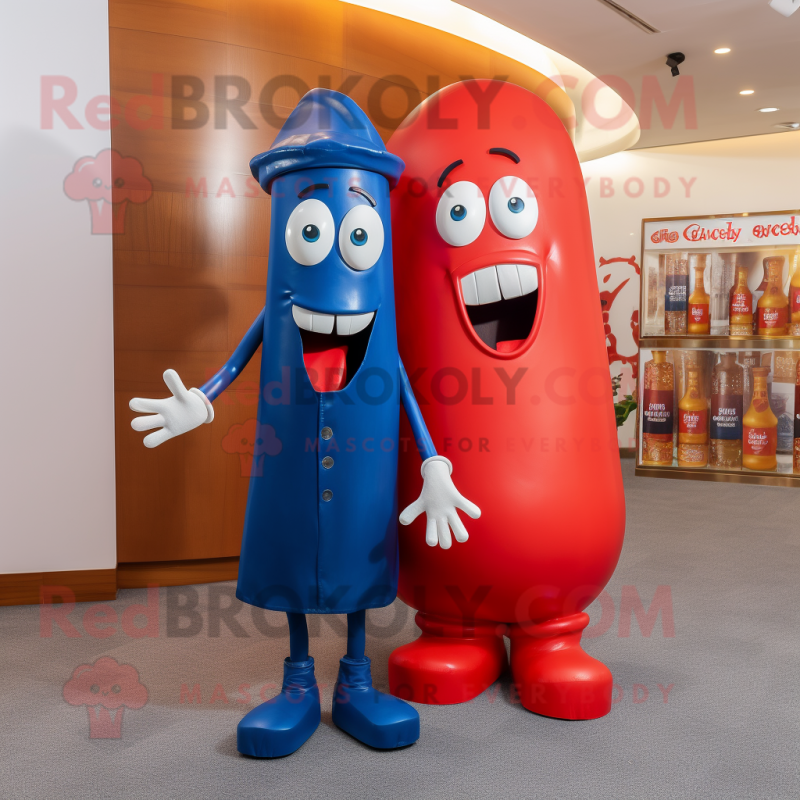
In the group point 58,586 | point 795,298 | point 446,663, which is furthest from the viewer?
point 795,298

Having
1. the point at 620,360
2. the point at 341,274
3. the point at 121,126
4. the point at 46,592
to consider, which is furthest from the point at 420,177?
the point at 620,360

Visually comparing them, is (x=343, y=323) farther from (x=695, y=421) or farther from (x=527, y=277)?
(x=695, y=421)

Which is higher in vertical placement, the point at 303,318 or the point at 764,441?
the point at 303,318

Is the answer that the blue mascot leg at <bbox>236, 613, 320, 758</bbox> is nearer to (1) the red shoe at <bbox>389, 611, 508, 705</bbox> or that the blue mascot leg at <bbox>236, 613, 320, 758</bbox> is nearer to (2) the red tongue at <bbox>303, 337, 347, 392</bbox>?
(1) the red shoe at <bbox>389, 611, 508, 705</bbox>

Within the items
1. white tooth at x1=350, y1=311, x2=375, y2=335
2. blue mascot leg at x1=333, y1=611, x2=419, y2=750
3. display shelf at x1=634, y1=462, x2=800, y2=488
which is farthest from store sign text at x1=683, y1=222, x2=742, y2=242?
blue mascot leg at x1=333, y1=611, x2=419, y2=750

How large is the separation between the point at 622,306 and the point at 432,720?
13.4 ft

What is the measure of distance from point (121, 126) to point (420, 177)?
1.17 metres

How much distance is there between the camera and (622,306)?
16.8 feet

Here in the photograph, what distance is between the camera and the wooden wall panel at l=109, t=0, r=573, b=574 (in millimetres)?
2283

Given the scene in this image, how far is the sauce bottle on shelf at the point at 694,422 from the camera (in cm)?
441

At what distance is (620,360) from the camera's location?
203 inches

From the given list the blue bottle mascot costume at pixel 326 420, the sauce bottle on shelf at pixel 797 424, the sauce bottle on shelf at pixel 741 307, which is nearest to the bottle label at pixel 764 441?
the sauce bottle on shelf at pixel 797 424

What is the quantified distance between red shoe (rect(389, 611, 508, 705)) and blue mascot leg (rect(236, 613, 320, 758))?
206 millimetres

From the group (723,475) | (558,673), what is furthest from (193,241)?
(723,475)
